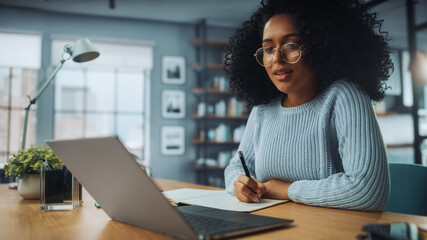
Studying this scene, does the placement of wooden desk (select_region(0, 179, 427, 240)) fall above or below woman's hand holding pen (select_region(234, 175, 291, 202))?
below

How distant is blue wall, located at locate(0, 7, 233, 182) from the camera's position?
4.73 meters

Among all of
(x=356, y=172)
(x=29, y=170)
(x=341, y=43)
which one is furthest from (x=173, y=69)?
(x=356, y=172)

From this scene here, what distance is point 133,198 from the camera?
64cm

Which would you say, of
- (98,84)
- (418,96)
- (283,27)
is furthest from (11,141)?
(418,96)

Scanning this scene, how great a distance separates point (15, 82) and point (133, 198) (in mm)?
4942

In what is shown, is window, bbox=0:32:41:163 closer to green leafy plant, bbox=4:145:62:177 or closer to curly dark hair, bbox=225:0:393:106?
green leafy plant, bbox=4:145:62:177

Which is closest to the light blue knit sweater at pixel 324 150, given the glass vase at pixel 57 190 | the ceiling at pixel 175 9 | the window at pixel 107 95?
the glass vase at pixel 57 190

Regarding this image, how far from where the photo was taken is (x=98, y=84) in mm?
5121

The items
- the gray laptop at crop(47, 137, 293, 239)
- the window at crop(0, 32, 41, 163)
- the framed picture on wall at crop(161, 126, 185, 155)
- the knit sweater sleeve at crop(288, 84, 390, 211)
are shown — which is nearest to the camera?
the gray laptop at crop(47, 137, 293, 239)

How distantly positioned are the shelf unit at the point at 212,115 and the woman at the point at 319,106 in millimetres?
3736

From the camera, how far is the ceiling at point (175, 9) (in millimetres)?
4480

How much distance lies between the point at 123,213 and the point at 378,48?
101 cm

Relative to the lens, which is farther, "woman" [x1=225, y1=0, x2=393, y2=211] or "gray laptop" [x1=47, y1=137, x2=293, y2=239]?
"woman" [x1=225, y1=0, x2=393, y2=211]

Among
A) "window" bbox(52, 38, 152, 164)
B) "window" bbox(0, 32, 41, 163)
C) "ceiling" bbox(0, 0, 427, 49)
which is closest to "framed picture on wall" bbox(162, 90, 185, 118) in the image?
"window" bbox(52, 38, 152, 164)
